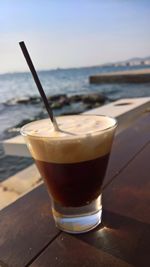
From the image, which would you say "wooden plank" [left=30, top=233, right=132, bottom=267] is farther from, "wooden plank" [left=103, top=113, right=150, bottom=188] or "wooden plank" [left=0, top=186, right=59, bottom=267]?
"wooden plank" [left=103, top=113, right=150, bottom=188]

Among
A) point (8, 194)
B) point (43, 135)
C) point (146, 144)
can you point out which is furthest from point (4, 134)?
point (43, 135)

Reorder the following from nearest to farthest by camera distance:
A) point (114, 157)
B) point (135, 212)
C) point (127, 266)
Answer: point (127, 266) < point (135, 212) < point (114, 157)

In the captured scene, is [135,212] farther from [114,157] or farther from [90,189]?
[114,157]

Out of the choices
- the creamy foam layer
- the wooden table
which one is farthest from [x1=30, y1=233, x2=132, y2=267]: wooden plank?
the creamy foam layer

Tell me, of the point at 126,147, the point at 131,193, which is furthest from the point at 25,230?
the point at 126,147

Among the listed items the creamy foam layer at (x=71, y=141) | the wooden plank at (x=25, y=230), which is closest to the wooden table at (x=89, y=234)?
the wooden plank at (x=25, y=230)

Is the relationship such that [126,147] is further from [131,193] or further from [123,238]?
[123,238]
